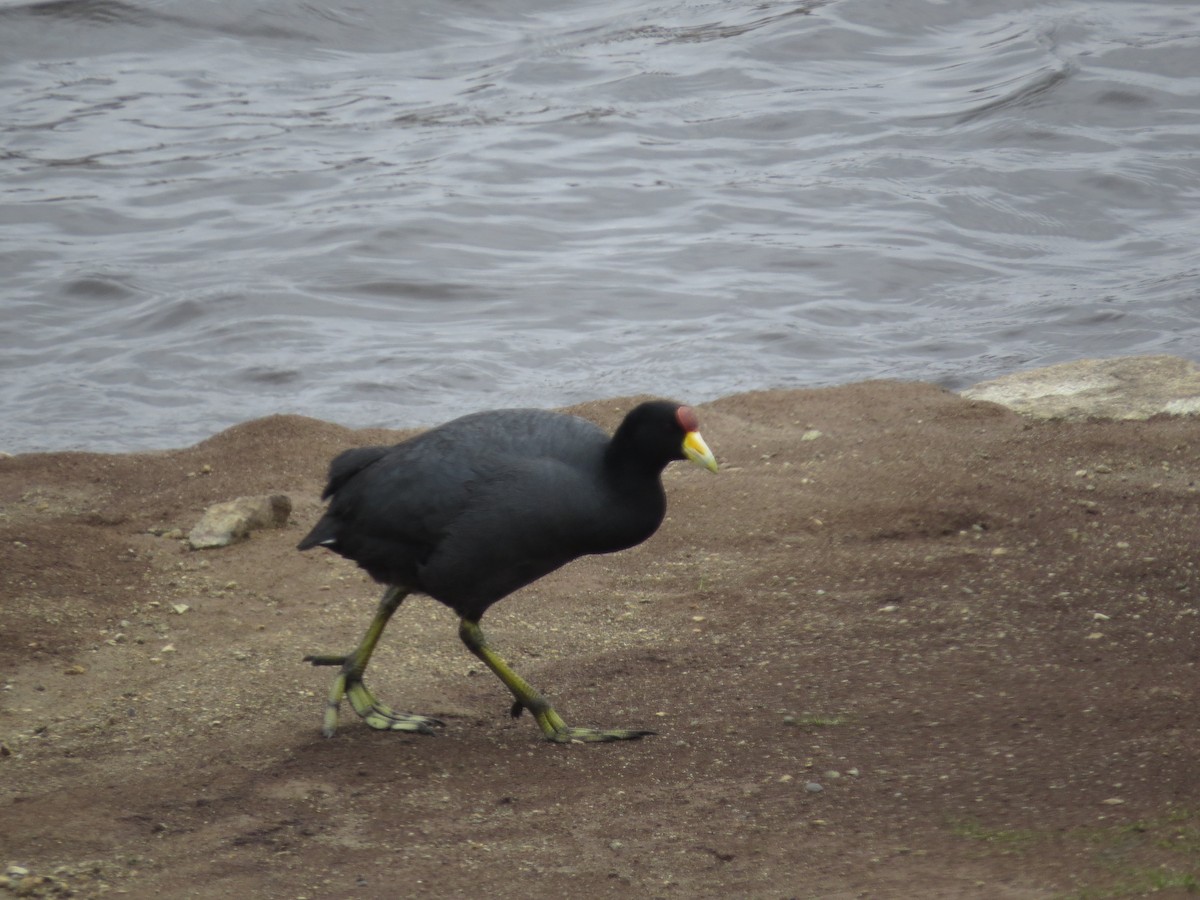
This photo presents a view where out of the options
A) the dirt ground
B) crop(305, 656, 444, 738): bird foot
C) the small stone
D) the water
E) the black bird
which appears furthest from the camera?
the water

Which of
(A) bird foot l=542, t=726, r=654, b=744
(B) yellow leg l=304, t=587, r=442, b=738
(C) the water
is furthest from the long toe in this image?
(C) the water

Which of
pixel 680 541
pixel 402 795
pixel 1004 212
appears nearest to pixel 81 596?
pixel 402 795

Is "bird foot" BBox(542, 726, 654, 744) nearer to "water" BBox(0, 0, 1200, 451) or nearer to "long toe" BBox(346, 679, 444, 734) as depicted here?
"long toe" BBox(346, 679, 444, 734)

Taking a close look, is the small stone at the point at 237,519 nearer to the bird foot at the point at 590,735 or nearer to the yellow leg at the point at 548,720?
the yellow leg at the point at 548,720

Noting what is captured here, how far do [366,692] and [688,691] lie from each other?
1.12 m

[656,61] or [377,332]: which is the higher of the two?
[656,61]

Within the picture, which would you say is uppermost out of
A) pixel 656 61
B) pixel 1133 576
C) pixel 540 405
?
pixel 656 61

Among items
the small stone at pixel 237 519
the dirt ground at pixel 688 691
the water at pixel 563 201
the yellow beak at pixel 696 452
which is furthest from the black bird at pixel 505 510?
the water at pixel 563 201

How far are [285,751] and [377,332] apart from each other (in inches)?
290

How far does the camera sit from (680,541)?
6516 millimetres

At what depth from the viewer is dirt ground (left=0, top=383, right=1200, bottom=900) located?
3.72m

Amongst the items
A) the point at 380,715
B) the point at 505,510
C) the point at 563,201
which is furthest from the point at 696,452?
the point at 563,201

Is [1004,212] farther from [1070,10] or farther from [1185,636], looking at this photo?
[1185,636]

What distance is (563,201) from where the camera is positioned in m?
14.5
